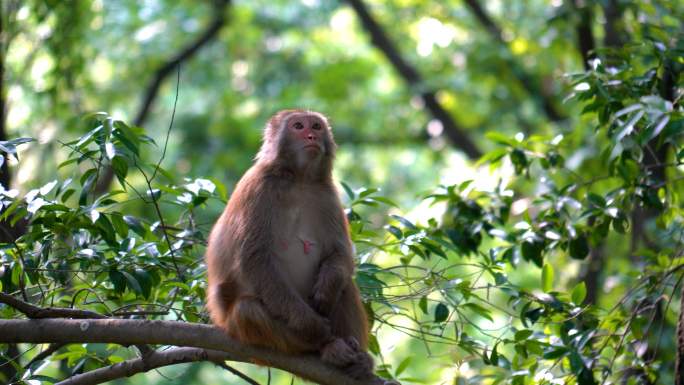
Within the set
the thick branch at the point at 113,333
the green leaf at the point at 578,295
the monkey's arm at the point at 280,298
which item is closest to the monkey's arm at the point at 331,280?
the monkey's arm at the point at 280,298

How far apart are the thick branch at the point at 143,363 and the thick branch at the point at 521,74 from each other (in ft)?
27.7

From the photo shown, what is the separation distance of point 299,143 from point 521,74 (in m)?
7.26

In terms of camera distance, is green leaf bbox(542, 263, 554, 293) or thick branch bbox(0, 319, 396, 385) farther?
green leaf bbox(542, 263, 554, 293)

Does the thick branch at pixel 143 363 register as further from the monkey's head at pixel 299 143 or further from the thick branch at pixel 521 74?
the thick branch at pixel 521 74

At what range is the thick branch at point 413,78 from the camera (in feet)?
35.9

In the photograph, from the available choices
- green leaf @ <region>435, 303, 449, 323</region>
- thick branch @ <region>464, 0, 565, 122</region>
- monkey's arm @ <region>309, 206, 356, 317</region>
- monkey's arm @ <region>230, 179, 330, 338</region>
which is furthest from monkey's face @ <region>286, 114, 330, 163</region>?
thick branch @ <region>464, 0, 565, 122</region>

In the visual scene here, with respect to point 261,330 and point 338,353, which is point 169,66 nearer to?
point 261,330

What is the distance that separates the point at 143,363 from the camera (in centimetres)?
321

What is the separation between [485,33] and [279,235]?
840 cm

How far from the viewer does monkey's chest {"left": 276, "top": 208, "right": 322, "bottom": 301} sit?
3893 mm

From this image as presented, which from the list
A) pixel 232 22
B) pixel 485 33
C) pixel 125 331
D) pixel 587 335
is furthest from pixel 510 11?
pixel 125 331

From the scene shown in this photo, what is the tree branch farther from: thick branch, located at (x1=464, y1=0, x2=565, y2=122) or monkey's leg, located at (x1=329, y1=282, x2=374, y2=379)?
monkey's leg, located at (x1=329, y1=282, x2=374, y2=379)

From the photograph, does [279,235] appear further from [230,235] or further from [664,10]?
[664,10]

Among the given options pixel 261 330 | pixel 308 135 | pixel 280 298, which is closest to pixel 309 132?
pixel 308 135
